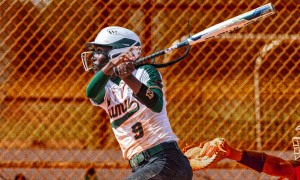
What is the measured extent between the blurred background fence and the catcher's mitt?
58 centimetres

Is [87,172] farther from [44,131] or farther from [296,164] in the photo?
[296,164]

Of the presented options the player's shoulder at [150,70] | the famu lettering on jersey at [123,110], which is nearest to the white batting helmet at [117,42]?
the player's shoulder at [150,70]

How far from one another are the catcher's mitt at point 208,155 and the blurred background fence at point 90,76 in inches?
23.0

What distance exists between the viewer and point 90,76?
21.6ft

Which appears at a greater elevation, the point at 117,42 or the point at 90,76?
the point at 117,42

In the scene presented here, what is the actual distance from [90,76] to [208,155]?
1528 millimetres

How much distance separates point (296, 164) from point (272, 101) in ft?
5.77

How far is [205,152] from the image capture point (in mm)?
5625

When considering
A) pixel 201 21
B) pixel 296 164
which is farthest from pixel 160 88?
pixel 201 21

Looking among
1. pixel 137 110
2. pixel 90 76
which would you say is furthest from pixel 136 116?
pixel 90 76

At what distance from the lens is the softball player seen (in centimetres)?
424

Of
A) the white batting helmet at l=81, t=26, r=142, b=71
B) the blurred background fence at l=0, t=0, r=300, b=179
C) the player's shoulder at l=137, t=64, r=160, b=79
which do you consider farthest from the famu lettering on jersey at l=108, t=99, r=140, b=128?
the blurred background fence at l=0, t=0, r=300, b=179

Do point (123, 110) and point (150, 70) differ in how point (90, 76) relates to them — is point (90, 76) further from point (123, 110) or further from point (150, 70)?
point (150, 70)

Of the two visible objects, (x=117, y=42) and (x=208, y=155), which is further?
(x=208, y=155)
